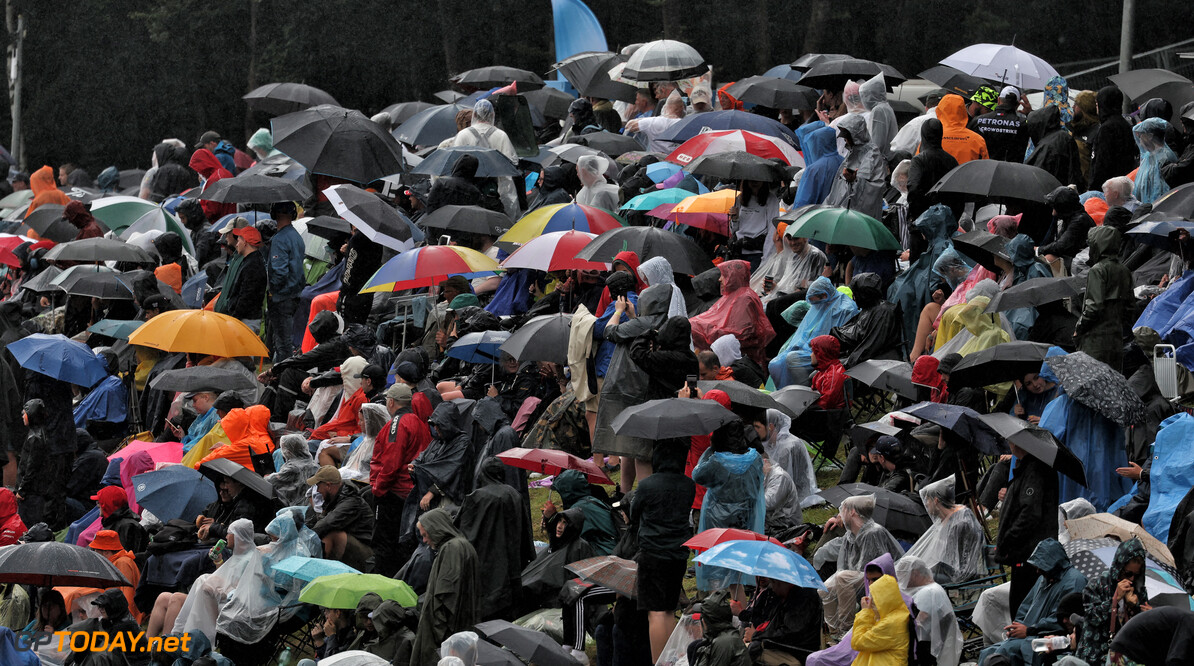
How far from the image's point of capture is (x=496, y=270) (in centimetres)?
1560

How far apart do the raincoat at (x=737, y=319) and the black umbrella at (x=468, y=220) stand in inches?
126

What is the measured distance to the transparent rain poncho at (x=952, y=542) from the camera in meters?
10.8

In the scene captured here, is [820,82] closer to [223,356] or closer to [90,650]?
[223,356]

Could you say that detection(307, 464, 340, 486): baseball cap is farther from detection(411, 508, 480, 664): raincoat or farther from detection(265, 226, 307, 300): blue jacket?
detection(265, 226, 307, 300): blue jacket

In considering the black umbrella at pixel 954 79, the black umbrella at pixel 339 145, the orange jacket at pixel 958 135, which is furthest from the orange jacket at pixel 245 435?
the black umbrella at pixel 954 79

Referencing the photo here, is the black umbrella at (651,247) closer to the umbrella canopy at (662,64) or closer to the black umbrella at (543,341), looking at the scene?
the black umbrella at (543,341)

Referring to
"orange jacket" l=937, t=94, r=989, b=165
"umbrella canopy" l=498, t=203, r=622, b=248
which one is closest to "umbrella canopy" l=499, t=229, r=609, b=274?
"umbrella canopy" l=498, t=203, r=622, b=248

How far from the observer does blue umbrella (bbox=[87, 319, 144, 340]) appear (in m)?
16.6

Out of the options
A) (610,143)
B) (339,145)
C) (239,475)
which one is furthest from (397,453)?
(610,143)

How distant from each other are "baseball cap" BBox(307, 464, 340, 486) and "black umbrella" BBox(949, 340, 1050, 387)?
4.88 m

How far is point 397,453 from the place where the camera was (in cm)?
1246

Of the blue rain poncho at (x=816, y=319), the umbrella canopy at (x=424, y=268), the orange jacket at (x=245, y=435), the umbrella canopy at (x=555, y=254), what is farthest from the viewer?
the umbrella canopy at (x=424, y=268)

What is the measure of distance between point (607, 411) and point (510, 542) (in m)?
1.27

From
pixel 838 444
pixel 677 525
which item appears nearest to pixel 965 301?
pixel 838 444
